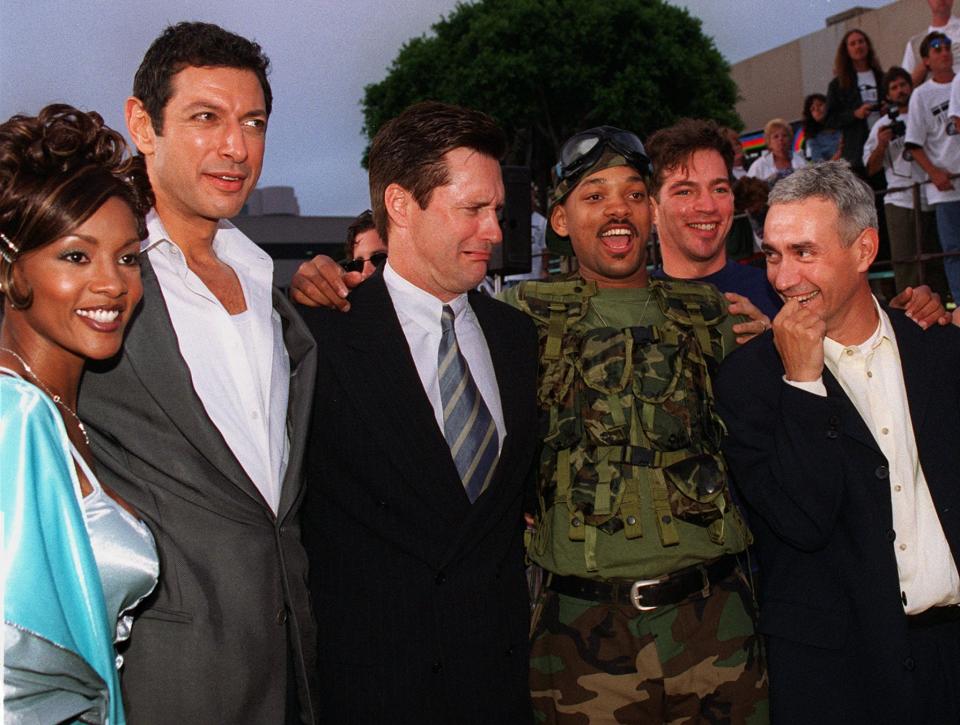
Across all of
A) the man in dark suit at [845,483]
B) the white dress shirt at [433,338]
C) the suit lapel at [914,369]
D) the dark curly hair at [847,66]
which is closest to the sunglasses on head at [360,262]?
the white dress shirt at [433,338]

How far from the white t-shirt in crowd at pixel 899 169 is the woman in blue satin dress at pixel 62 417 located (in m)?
8.84

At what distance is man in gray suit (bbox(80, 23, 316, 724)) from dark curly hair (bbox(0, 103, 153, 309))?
0.40 meters

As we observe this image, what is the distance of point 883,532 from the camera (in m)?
3.46

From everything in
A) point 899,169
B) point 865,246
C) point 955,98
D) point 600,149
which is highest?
point 955,98

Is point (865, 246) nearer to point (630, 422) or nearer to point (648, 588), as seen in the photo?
point (630, 422)

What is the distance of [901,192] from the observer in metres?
10.0

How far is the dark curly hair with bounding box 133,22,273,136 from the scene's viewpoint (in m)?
3.31

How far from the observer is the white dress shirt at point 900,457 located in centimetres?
347

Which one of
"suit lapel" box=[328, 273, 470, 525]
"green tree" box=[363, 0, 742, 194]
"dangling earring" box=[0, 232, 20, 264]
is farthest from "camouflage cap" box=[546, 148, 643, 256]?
"green tree" box=[363, 0, 742, 194]

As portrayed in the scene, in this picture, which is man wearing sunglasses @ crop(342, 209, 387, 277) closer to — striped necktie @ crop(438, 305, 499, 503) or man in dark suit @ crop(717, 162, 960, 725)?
striped necktie @ crop(438, 305, 499, 503)

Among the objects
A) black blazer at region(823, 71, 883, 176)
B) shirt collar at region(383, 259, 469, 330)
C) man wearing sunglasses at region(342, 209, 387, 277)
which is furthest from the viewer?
black blazer at region(823, 71, 883, 176)

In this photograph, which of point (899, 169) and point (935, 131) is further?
point (899, 169)

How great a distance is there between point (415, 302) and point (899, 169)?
26.2 ft

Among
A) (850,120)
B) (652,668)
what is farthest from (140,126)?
(850,120)
